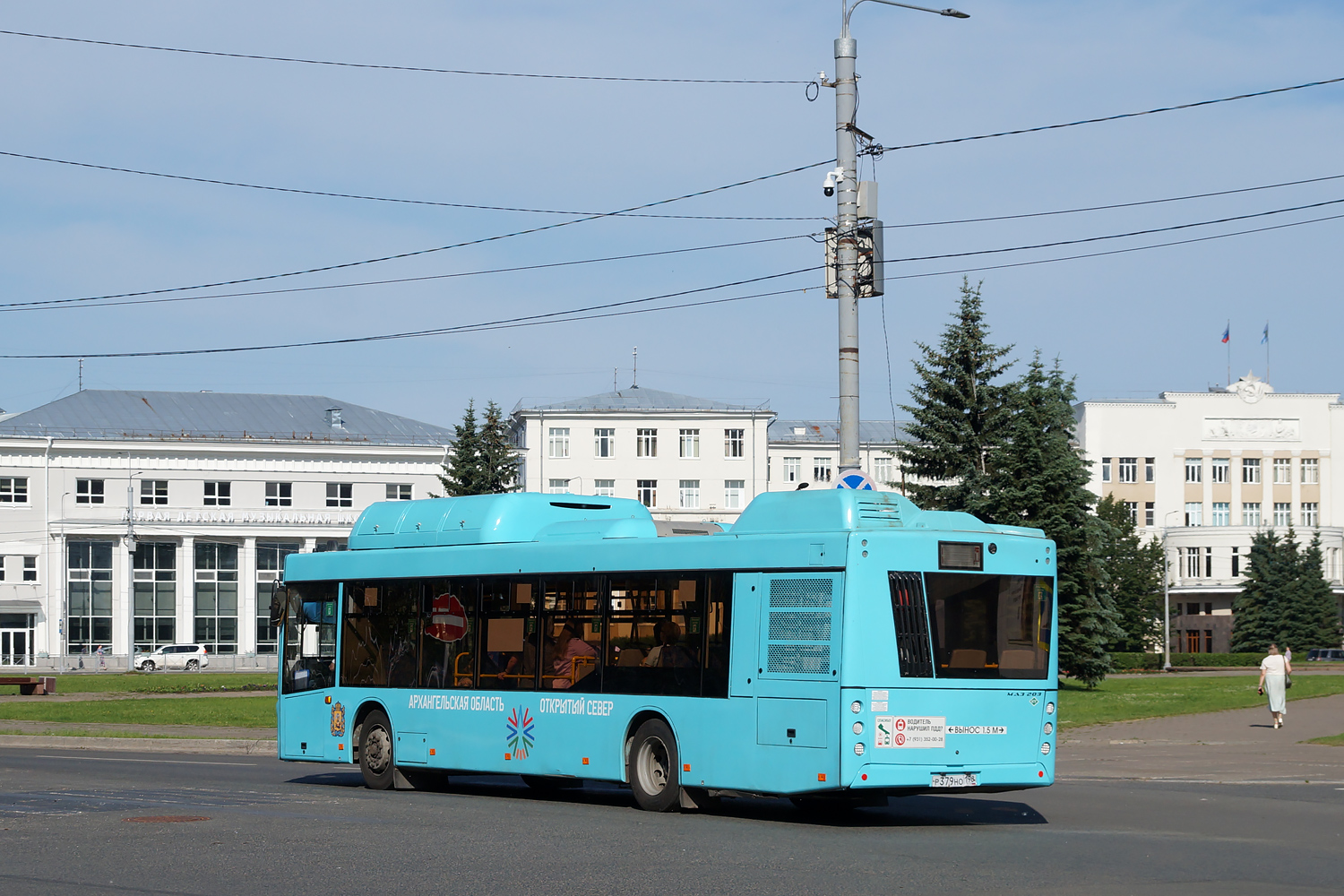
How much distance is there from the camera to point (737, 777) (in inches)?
558

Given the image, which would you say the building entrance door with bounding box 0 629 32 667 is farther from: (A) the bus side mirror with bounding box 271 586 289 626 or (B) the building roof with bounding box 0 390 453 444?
(A) the bus side mirror with bounding box 271 586 289 626

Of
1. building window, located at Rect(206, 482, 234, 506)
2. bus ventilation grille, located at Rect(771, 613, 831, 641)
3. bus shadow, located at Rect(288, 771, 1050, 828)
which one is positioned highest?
building window, located at Rect(206, 482, 234, 506)

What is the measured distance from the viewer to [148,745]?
2730 centimetres

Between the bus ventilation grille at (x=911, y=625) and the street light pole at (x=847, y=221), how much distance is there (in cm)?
374

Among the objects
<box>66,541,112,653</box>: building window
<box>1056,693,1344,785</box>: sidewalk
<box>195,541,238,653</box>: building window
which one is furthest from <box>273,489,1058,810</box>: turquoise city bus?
<box>195,541,238,653</box>: building window

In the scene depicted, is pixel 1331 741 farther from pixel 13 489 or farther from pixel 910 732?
pixel 13 489

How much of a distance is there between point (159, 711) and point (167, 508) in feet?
171

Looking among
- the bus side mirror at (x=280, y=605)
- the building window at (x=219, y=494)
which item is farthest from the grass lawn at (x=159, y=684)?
the bus side mirror at (x=280, y=605)

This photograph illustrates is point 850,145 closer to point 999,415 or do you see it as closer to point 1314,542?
point 999,415

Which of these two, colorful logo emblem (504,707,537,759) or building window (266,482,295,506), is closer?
colorful logo emblem (504,707,537,759)

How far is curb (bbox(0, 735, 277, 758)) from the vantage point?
2612cm

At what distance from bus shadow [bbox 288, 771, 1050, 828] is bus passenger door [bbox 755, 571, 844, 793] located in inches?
33.8

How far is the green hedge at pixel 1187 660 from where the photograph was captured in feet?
251

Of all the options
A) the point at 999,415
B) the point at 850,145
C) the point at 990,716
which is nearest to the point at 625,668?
the point at 990,716
